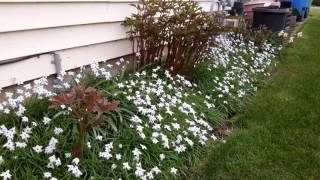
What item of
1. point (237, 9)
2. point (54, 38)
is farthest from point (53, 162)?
point (237, 9)

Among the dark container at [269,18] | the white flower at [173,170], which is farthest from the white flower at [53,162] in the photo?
the dark container at [269,18]

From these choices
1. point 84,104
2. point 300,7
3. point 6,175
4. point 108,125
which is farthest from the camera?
point 300,7

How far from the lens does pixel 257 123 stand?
446 centimetres

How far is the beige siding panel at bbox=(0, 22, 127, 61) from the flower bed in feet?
0.89

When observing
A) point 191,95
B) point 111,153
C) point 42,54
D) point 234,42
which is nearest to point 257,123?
point 191,95

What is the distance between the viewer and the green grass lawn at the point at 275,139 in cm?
345

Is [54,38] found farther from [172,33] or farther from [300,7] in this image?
[300,7]

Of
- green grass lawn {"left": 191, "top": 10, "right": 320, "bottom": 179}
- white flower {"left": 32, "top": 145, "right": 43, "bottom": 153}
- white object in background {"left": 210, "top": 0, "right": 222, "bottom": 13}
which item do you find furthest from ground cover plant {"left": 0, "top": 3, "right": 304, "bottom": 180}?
white object in background {"left": 210, "top": 0, "right": 222, "bottom": 13}

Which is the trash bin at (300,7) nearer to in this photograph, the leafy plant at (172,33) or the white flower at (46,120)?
the leafy plant at (172,33)

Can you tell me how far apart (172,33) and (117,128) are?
5.63ft

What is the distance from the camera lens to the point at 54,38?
3.73 m

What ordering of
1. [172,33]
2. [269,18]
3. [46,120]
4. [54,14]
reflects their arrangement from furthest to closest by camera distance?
[269,18] < [172,33] < [54,14] < [46,120]

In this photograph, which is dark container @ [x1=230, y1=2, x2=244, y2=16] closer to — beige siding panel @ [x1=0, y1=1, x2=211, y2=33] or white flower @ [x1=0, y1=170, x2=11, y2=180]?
beige siding panel @ [x1=0, y1=1, x2=211, y2=33]

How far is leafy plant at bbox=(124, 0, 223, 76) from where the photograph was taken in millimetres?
4582
